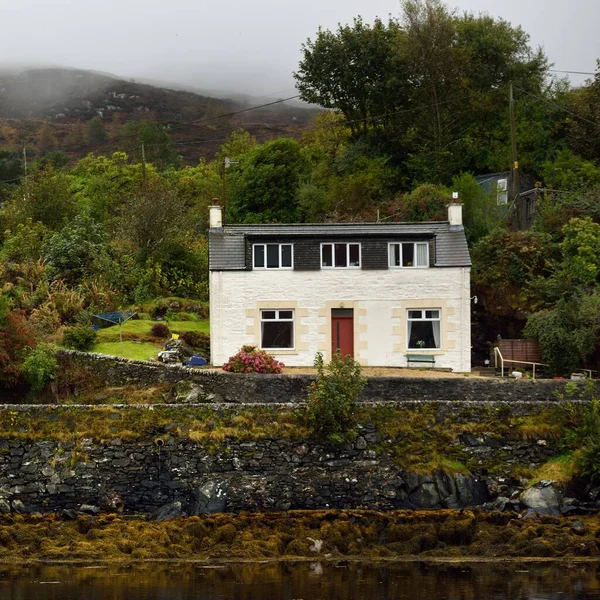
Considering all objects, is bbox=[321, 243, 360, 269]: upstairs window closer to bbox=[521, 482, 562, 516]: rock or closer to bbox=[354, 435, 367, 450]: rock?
bbox=[354, 435, 367, 450]: rock

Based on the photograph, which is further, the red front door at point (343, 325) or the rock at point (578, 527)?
the red front door at point (343, 325)

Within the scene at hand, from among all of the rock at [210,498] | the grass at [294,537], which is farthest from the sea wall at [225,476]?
the grass at [294,537]

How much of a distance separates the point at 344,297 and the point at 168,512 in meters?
12.4

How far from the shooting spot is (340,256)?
4762 centimetres

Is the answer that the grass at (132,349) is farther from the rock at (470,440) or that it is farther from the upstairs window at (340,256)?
the rock at (470,440)

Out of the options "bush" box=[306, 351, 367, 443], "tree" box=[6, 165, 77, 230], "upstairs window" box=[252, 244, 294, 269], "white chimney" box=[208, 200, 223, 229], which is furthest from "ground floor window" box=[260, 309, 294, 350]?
"tree" box=[6, 165, 77, 230]

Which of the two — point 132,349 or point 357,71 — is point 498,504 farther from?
point 357,71

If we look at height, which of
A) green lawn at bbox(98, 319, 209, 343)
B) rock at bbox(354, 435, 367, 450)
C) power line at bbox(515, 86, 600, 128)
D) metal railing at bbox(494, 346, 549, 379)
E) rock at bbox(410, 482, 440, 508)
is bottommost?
rock at bbox(410, 482, 440, 508)

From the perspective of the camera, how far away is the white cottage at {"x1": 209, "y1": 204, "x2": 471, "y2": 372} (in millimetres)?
46812

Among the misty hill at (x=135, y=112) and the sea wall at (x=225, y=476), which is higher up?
the misty hill at (x=135, y=112)

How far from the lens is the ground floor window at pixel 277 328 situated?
46.9 metres

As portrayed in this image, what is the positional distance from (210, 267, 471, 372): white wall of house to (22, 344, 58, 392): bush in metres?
5.96

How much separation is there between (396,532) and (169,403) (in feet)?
33.4

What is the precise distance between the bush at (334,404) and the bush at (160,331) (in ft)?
35.7
